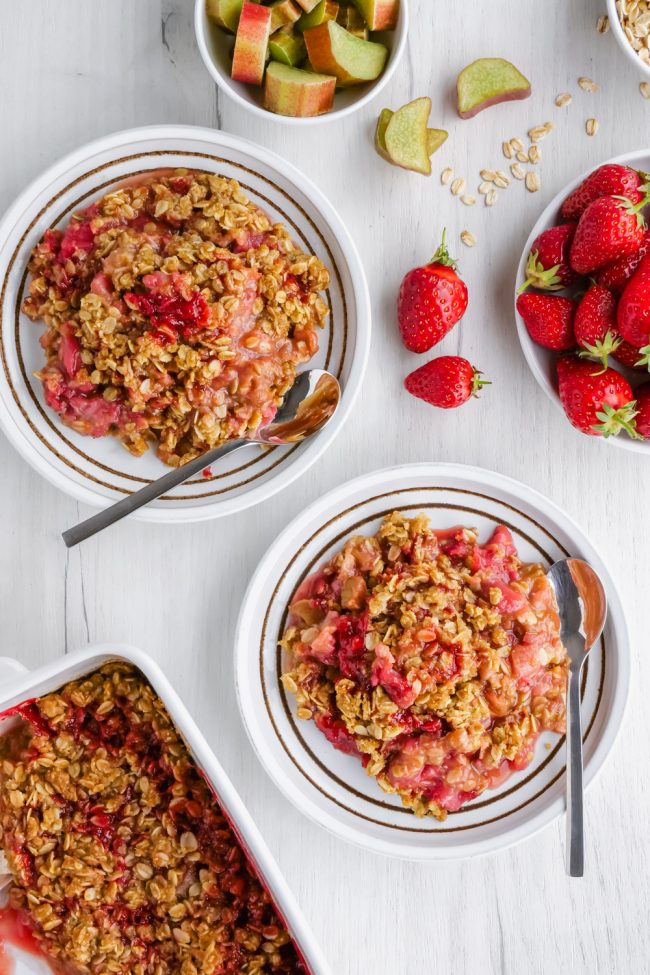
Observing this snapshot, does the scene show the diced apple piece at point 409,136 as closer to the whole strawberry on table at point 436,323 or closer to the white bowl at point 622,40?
the whole strawberry on table at point 436,323

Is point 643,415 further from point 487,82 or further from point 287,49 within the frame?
point 287,49

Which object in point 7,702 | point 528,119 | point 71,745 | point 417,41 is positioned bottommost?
point 71,745

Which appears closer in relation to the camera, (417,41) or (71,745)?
(71,745)

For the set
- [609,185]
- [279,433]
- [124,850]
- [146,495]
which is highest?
[609,185]

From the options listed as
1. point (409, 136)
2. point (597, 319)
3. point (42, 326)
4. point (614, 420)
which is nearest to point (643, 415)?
point (614, 420)

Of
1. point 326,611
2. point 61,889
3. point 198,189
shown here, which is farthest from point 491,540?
point 61,889

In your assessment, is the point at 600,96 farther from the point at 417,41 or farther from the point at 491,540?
the point at 491,540

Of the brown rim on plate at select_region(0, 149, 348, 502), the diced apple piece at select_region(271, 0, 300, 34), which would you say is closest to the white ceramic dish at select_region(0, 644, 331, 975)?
the brown rim on plate at select_region(0, 149, 348, 502)

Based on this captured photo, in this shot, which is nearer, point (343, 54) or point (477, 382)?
point (343, 54)
